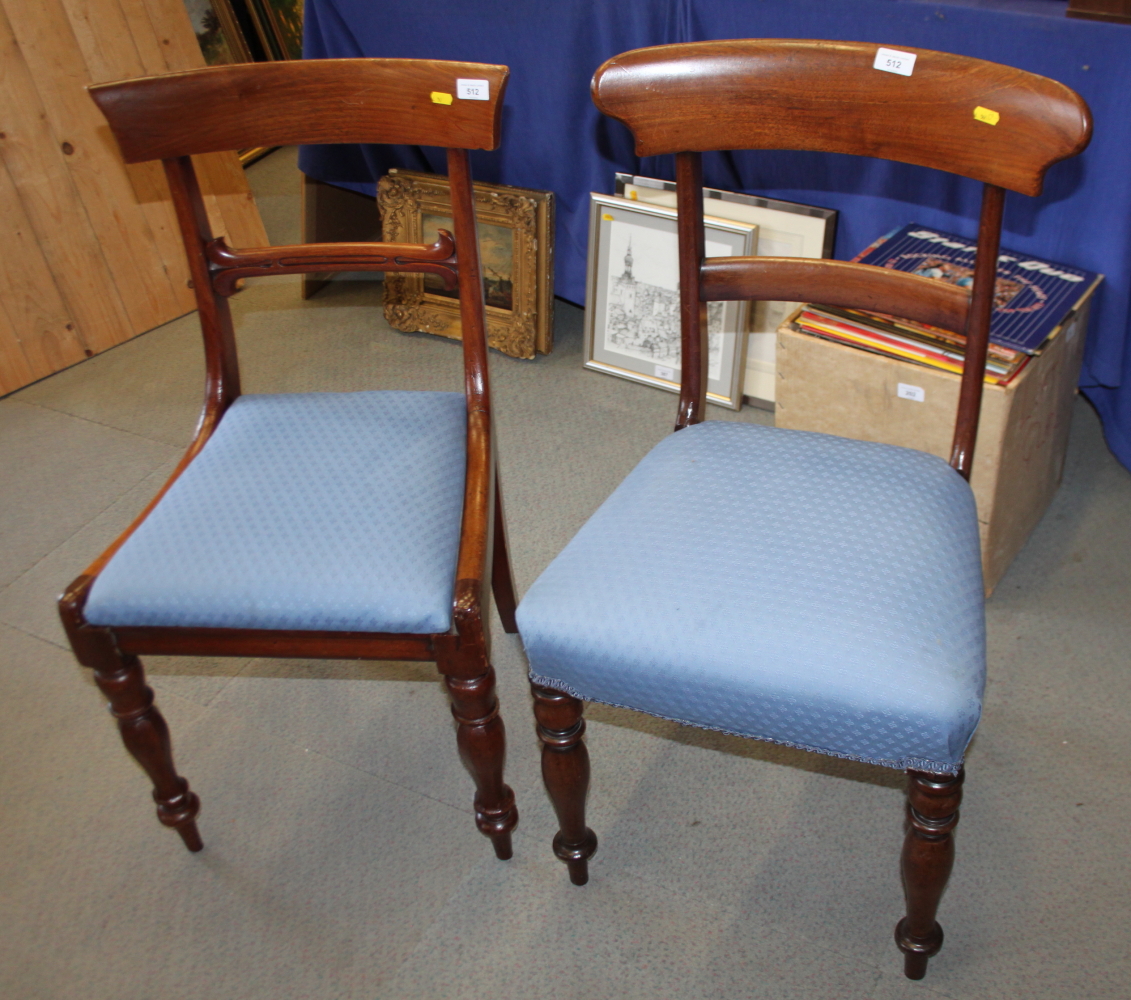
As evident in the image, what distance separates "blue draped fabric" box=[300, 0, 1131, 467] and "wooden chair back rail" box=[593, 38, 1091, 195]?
672 mm

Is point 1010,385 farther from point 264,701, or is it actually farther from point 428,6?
point 428,6

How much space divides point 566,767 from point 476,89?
74cm

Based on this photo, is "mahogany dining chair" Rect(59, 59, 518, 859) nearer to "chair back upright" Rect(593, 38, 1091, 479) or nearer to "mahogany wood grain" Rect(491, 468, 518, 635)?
"mahogany wood grain" Rect(491, 468, 518, 635)

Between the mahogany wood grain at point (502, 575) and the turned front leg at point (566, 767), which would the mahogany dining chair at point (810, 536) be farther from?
the mahogany wood grain at point (502, 575)

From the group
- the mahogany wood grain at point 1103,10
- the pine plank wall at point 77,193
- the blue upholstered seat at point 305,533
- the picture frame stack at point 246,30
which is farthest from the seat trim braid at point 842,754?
the picture frame stack at point 246,30

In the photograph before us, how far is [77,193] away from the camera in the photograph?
7.49ft

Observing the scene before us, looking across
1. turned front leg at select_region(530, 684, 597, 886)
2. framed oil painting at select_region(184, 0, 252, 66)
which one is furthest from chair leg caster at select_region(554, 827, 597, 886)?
framed oil painting at select_region(184, 0, 252, 66)

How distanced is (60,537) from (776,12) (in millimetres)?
1555

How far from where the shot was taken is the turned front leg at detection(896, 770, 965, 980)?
0.96 meters

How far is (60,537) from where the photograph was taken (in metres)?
1.88

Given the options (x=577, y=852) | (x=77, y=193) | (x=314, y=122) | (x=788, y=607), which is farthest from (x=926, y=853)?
(x=77, y=193)

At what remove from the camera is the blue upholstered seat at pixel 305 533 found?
41.7 inches

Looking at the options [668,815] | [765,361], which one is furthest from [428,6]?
[668,815]

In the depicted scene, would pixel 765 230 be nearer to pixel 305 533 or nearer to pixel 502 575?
pixel 502 575
